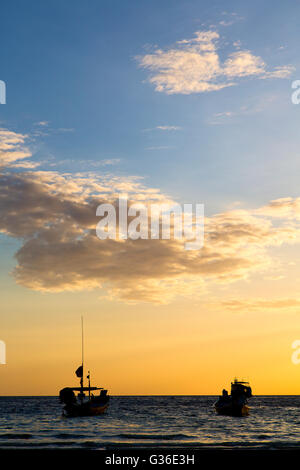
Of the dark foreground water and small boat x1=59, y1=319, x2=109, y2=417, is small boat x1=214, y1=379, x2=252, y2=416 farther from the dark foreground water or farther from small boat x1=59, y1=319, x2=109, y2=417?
small boat x1=59, y1=319, x2=109, y2=417

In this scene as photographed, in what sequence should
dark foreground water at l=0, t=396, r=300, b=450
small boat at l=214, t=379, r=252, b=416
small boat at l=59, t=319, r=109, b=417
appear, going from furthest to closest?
small boat at l=214, t=379, r=252, b=416 → small boat at l=59, t=319, r=109, b=417 → dark foreground water at l=0, t=396, r=300, b=450

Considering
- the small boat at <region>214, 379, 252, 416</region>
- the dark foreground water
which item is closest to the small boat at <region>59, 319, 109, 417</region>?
the dark foreground water

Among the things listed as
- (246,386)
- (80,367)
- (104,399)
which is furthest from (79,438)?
(246,386)

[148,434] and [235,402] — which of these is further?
[235,402]

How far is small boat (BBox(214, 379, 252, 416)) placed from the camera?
96250 mm

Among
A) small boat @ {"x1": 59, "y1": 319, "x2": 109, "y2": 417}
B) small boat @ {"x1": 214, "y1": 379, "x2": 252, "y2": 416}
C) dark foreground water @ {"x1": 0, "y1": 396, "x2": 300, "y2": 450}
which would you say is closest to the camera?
dark foreground water @ {"x1": 0, "y1": 396, "x2": 300, "y2": 450}

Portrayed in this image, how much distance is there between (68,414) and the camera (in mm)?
88625

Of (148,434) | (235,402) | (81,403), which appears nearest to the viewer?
(148,434)

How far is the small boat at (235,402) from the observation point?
96.2m

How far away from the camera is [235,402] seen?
96.7m

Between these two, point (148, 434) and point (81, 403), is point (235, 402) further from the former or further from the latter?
point (148, 434)

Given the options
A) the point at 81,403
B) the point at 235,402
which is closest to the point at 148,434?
the point at 81,403
